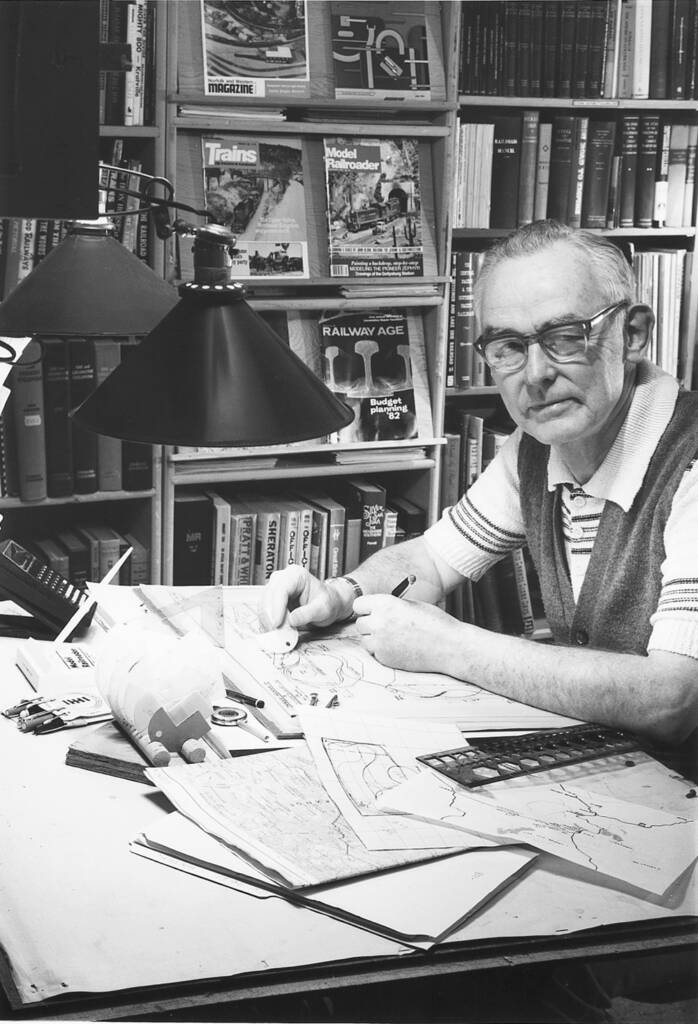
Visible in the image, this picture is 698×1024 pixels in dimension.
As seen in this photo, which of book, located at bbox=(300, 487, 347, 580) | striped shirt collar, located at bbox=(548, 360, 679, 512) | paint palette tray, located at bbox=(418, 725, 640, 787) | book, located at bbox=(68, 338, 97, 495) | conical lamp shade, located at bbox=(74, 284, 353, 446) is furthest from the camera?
book, located at bbox=(300, 487, 347, 580)

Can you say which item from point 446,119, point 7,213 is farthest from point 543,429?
point 446,119

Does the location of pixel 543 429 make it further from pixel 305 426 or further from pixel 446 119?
pixel 446 119

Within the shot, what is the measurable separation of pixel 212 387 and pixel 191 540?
1741 millimetres

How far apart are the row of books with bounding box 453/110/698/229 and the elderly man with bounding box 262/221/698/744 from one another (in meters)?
1.34

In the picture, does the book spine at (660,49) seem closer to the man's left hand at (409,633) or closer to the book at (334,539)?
the book at (334,539)

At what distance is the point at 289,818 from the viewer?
108 centimetres

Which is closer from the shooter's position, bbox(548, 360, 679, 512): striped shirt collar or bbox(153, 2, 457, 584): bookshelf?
bbox(548, 360, 679, 512): striped shirt collar

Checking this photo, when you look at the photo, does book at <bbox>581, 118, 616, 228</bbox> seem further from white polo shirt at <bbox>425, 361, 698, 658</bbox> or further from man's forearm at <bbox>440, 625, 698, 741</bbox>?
man's forearm at <bbox>440, 625, 698, 741</bbox>

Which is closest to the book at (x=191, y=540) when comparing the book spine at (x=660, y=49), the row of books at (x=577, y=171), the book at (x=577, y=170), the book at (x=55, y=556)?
the book at (x=55, y=556)

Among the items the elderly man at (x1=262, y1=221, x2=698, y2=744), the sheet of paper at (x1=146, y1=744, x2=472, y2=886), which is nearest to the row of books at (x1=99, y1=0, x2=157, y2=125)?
the elderly man at (x1=262, y1=221, x2=698, y2=744)

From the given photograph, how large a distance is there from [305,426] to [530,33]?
213cm

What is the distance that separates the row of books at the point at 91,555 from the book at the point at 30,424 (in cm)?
15

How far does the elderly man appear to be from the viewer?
1350mm

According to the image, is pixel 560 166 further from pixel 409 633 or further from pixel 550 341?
pixel 409 633
